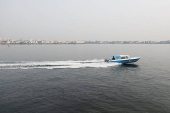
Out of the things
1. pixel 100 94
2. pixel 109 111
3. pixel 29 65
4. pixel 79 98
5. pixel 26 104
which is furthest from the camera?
pixel 29 65

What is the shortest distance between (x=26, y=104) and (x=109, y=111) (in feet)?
40.3

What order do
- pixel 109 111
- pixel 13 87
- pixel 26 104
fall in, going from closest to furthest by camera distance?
1. pixel 109 111
2. pixel 26 104
3. pixel 13 87

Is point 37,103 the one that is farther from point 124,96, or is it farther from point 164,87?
point 164,87

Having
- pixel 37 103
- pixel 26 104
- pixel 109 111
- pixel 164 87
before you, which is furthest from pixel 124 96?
pixel 26 104

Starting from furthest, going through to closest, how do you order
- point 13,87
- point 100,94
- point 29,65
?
1. point 29,65
2. point 13,87
3. point 100,94

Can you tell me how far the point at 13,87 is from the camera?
27172mm

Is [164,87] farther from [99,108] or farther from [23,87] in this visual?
[23,87]

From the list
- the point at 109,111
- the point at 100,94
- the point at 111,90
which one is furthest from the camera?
the point at 111,90

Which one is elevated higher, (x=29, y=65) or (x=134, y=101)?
(x=29, y=65)

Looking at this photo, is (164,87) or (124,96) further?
(164,87)

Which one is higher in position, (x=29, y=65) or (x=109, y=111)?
(x=29, y=65)

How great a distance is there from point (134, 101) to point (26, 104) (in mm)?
16507

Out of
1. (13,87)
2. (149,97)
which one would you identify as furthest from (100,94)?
(13,87)

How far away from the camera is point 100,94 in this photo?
77.4ft
